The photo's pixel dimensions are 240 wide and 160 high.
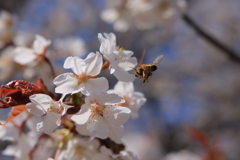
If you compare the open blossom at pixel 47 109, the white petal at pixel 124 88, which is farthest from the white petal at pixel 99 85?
the white petal at pixel 124 88

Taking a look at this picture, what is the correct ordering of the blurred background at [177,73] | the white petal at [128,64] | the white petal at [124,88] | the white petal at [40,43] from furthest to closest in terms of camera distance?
1. the blurred background at [177,73]
2. the white petal at [40,43]
3. the white petal at [124,88]
4. the white petal at [128,64]

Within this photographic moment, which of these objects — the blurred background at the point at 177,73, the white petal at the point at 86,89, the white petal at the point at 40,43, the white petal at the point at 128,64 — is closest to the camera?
the white petal at the point at 86,89

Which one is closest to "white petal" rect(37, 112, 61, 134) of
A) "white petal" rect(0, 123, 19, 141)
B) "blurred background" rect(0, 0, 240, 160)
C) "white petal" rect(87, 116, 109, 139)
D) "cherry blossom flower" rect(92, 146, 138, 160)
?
"white petal" rect(87, 116, 109, 139)

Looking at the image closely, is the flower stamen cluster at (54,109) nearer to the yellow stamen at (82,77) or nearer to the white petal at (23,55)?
the yellow stamen at (82,77)

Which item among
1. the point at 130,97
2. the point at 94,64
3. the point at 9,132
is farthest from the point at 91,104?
the point at 9,132

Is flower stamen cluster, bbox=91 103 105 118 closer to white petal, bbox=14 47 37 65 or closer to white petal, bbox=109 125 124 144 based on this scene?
white petal, bbox=109 125 124 144

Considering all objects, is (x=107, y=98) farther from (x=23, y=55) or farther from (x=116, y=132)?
(x=23, y=55)
